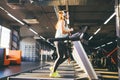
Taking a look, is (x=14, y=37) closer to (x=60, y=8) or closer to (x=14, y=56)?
(x=14, y=56)

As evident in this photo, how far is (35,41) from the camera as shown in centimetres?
2483

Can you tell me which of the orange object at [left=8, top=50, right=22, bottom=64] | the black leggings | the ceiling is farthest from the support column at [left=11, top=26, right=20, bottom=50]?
the black leggings

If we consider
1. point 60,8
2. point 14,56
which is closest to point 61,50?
point 60,8

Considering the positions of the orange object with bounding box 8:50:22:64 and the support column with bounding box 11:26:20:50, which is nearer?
the orange object with bounding box 8:50:22:64

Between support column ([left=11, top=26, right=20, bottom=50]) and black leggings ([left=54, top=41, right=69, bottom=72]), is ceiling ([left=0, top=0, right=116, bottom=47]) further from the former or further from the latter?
black leggings ([left=54, top=41, right=69, bottom=72])

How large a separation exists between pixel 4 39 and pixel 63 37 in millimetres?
13138

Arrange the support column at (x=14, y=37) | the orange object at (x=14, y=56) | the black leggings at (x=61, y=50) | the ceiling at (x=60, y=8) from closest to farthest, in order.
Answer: the black leggings at (x=61, y=50), the ceiling at (x=60, y=8), the orange object at (x=14, y=56), the support column at (x=14, y=37)

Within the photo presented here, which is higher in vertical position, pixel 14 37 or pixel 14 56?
pixel 14 37

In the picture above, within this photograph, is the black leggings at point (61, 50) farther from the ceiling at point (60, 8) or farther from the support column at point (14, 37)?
the support column at point (14, 37)

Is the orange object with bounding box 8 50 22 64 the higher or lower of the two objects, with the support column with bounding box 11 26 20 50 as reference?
lower

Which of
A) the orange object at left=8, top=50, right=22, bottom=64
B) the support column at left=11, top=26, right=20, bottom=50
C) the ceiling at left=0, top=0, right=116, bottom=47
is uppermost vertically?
the ceiling at left=0, top=0, right=116, bottom=47

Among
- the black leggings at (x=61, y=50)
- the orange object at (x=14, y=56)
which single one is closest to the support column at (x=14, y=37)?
the orange object at (x=14, y=56)

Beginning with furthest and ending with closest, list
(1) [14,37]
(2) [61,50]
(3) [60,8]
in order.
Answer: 1. (1) [14,37]
2. (3) [60,8]
3. (2) [61,50]

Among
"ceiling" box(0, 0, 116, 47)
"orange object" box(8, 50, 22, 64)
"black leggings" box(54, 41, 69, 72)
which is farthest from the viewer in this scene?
"orange object" box(8, 50, 22, 64)
